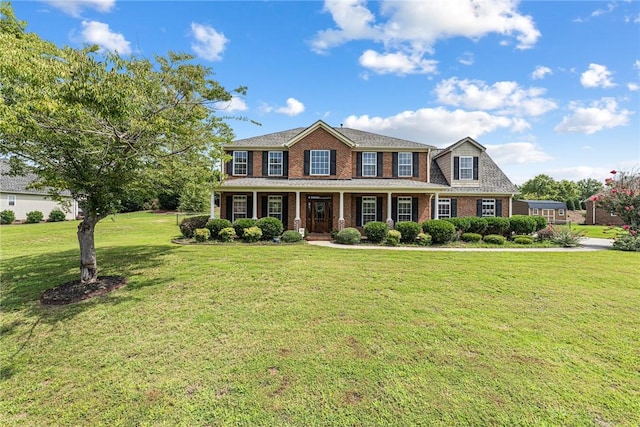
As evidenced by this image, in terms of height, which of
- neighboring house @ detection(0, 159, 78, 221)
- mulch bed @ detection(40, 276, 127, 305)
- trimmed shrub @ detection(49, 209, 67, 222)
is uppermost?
neighboring house @ detection(0, 159, 78, 221)

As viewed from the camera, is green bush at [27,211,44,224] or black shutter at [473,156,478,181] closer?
black shutter at [473,156,478,181]

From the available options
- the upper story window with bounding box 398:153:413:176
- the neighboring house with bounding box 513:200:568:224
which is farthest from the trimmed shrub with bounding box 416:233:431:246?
the neighboring house with bounding box 513:200:568:224

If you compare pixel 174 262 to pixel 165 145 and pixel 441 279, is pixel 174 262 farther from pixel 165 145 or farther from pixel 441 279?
pixel 441 279

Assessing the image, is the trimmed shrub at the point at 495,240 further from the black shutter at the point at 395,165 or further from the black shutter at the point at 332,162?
the black shutter at the point at 332,162

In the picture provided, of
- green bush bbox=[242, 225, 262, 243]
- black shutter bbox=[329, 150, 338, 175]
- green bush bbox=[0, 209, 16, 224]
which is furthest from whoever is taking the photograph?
green bush bbox=[0, 209, 16, 224]

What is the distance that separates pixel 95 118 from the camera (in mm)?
5594

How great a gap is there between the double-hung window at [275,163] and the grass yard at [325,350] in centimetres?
1104

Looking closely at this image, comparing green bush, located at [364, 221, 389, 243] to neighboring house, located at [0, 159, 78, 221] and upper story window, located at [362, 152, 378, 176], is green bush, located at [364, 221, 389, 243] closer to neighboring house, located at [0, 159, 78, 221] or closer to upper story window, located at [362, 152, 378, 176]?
upper story window, located at [362, 152, 378, 176]

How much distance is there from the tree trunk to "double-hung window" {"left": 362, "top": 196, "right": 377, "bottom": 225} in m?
13.9

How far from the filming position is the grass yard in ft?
11.3

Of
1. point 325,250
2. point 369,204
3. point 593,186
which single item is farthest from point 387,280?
point 593,186

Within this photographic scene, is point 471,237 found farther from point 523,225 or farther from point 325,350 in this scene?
point 325,350

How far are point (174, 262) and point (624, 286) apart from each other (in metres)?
13.2

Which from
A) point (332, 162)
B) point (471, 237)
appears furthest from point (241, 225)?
point (471, 237)
